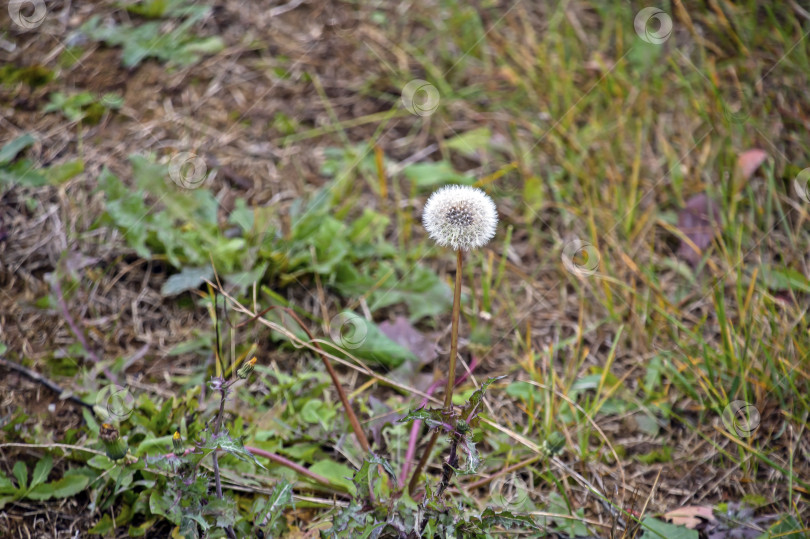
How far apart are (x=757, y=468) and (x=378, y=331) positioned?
3.98 feet

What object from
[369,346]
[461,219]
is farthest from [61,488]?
[461,219]

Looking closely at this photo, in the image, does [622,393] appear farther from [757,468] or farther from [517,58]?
[517,58]

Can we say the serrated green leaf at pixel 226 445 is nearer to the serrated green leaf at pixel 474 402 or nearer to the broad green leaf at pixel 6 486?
the serrated green leaf at pixel 474 402

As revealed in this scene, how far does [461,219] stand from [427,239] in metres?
1.05

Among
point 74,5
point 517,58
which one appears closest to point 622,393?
point 517,58

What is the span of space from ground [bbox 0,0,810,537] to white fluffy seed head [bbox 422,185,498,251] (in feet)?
1.59

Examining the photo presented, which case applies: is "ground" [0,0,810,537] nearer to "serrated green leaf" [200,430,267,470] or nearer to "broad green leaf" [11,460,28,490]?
"broad green leaf" [11,460,28,490]

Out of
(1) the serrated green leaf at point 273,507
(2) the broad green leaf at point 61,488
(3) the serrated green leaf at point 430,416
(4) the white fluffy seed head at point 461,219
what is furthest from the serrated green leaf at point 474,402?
(2) the broad green leaf at point 61,488

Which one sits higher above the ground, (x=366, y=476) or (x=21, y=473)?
(x=366, y=476)

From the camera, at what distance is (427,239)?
251 cm

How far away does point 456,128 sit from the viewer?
Answer: 2957 mm

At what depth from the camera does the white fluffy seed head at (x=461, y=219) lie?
145 centimetres

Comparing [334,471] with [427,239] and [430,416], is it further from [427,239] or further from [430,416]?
[427,239]

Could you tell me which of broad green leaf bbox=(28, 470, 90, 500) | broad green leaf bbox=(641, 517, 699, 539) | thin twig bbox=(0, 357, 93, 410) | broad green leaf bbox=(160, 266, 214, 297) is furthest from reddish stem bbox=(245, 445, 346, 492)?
broad green leaf bbox=(641, 517, 699, 539)
